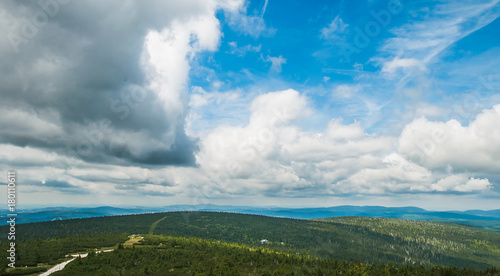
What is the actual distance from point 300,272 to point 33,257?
509 feet

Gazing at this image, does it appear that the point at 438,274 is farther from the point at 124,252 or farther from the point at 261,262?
the point at 124,252

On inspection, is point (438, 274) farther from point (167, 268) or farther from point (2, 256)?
point (2, 256)

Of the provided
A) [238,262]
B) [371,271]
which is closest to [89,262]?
[238,262]

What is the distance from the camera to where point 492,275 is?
5069 inches

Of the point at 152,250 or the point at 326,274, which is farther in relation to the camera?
the point at 152,250

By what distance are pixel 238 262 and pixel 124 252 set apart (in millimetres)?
75599

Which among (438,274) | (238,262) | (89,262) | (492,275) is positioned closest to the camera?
(492,275)

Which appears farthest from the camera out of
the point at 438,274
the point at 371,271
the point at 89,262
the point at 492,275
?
the point at 371,271

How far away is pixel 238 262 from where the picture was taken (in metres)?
184

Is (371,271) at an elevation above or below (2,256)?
below

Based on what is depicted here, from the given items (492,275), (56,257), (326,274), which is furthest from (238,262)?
(492,275)

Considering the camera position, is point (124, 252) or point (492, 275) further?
point (124, 252)

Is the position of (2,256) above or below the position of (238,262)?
above

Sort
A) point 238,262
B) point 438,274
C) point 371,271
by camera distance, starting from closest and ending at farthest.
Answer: point 438,274, point 371,271, point 238,262
